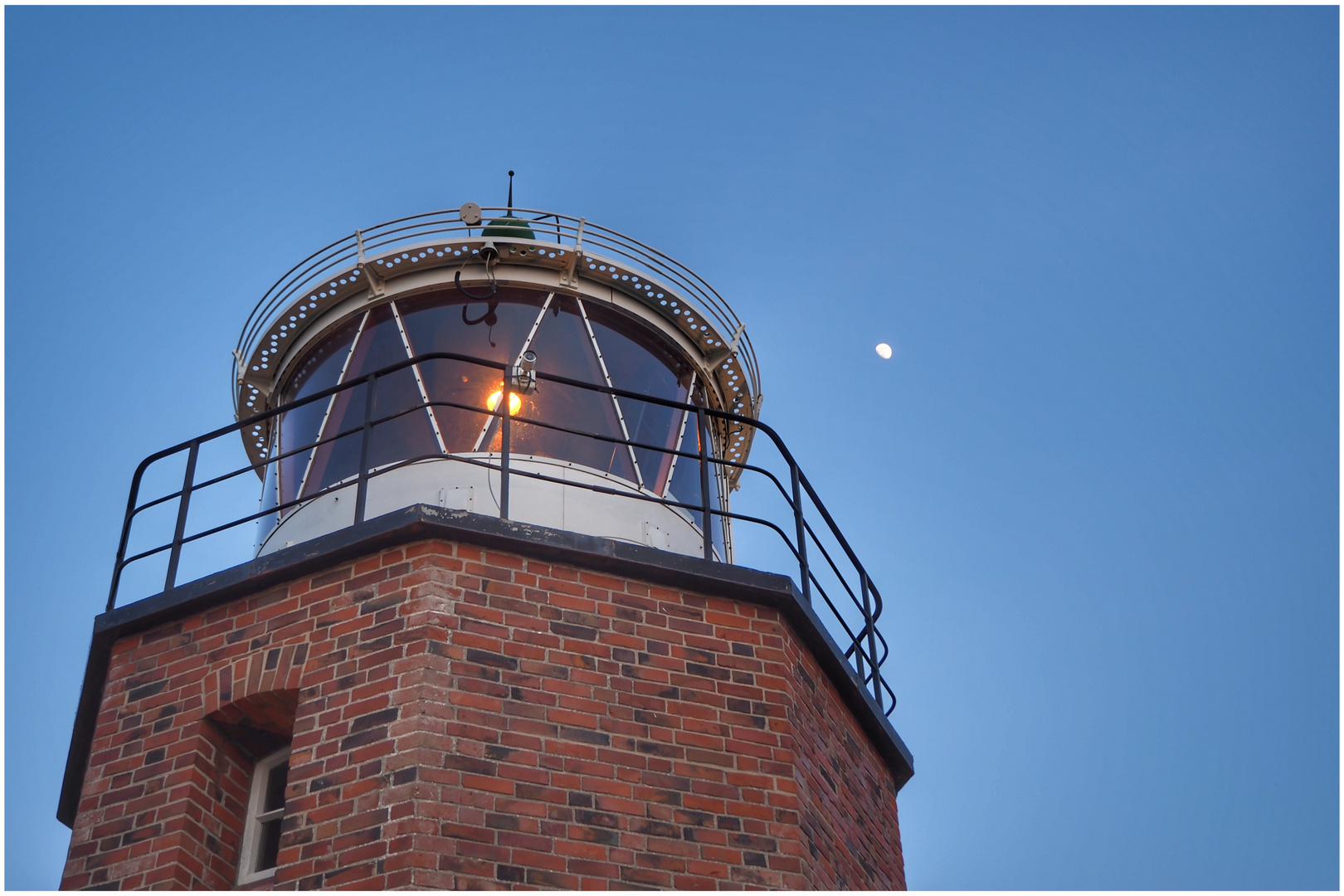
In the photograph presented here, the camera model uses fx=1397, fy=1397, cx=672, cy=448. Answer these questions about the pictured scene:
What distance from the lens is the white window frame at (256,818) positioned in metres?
6.84

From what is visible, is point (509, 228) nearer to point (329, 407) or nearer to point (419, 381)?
point (419, 381)

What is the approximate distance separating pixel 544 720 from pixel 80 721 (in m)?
2.92

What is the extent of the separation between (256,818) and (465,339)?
3.29m

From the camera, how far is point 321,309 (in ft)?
31.2

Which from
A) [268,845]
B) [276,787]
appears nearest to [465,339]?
[276,787]

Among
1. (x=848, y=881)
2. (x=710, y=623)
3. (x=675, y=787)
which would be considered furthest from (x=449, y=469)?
(x=848, y=881)

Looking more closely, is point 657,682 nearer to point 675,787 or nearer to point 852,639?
point 675,787

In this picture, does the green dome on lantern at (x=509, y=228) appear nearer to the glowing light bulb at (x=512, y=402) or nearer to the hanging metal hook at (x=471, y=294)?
the hanging metal hook at (x=471, y=294)

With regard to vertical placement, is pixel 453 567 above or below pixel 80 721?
above

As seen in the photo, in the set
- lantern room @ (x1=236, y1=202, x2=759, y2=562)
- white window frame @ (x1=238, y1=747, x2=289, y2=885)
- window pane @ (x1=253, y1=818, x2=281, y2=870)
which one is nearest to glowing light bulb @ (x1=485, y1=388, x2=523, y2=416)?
Answer: lantern room @ (x1=236, y1=202, x2=759, y2=562)

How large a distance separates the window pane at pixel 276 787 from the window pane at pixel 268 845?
0.10 meters

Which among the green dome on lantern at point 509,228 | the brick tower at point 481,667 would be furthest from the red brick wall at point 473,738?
the green dome on lantern at point 509,228

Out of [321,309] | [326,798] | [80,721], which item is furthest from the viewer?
[321,309]

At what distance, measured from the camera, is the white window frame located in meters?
6.84
